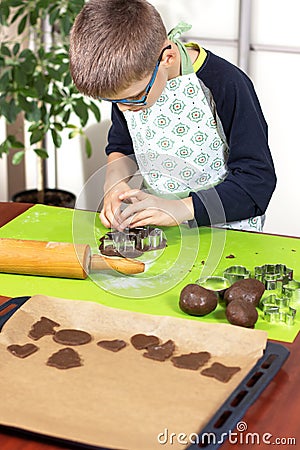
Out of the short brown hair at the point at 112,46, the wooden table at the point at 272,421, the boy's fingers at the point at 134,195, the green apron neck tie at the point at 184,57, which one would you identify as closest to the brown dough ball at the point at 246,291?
the wooden table at the point at 272,421

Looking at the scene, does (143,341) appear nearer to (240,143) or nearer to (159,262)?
(159,262)

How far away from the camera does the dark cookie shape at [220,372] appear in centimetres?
109

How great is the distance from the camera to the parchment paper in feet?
3.21

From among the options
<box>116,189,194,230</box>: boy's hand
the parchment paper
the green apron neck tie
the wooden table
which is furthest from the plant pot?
the wooden table

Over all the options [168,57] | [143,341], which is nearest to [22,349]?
[143,341]

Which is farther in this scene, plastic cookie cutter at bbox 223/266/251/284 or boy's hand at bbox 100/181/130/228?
boy's hand at bbox 100/181/130/228

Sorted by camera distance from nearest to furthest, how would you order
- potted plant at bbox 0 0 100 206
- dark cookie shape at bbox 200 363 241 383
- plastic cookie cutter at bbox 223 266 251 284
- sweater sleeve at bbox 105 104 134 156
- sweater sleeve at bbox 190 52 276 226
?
dark cookie shape at bbox 200 363 241 383 → plastic cookie cutter at bbox 223 266 251 284 → sweater sleeve at bbox 190 52 276 226 → sweater sleeve at bbox 105 104 134 156 → potted plant at bbox 0 0 100 206

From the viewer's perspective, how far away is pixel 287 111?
2.82 meters

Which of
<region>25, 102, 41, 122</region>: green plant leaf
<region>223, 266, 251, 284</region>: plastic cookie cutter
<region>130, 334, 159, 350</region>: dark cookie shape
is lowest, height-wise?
A: <region>130, 334, 159, 350</region>: dark cookie shape

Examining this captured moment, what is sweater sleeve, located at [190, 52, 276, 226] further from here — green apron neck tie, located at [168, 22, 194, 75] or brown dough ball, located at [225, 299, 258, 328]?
brown dough ball, located at [225, 299, 258, 328]

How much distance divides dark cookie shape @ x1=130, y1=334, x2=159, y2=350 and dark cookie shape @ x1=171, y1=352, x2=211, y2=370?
51 millimetres

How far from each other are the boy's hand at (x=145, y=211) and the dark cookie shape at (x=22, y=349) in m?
0.40

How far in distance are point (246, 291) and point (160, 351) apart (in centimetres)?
22

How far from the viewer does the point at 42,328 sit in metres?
1.24
